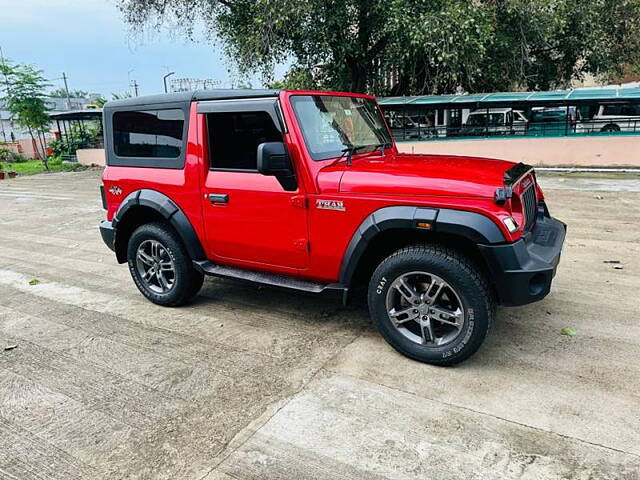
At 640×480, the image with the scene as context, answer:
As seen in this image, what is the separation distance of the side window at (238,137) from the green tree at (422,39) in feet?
35.1

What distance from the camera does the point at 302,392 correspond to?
3.08 meters

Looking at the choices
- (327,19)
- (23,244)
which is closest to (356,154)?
(23,244)

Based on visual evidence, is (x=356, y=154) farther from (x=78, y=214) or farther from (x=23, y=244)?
(x=78, y=214)

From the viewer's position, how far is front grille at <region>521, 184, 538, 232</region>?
3.31 m

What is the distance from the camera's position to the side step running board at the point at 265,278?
3.63 m

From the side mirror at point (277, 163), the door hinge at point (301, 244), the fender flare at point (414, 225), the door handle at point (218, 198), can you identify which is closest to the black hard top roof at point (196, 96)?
the side mirror at point (277, 163)

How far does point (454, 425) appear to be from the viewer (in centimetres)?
269

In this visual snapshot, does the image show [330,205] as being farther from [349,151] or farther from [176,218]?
[176,218]

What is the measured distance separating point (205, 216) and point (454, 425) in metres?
2.55

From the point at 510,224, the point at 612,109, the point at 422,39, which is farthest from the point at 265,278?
the point at 612,109

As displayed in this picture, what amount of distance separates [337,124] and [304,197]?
32.5 inches

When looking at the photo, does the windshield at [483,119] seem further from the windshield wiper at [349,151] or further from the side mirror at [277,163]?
the side mirror at [277,163]

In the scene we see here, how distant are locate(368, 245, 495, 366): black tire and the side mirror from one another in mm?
930

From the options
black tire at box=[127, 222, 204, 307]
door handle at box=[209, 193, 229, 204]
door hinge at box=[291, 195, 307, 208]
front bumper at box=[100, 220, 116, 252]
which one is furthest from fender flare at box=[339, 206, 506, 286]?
front bumper at box=[100, 220, 116, 252]
